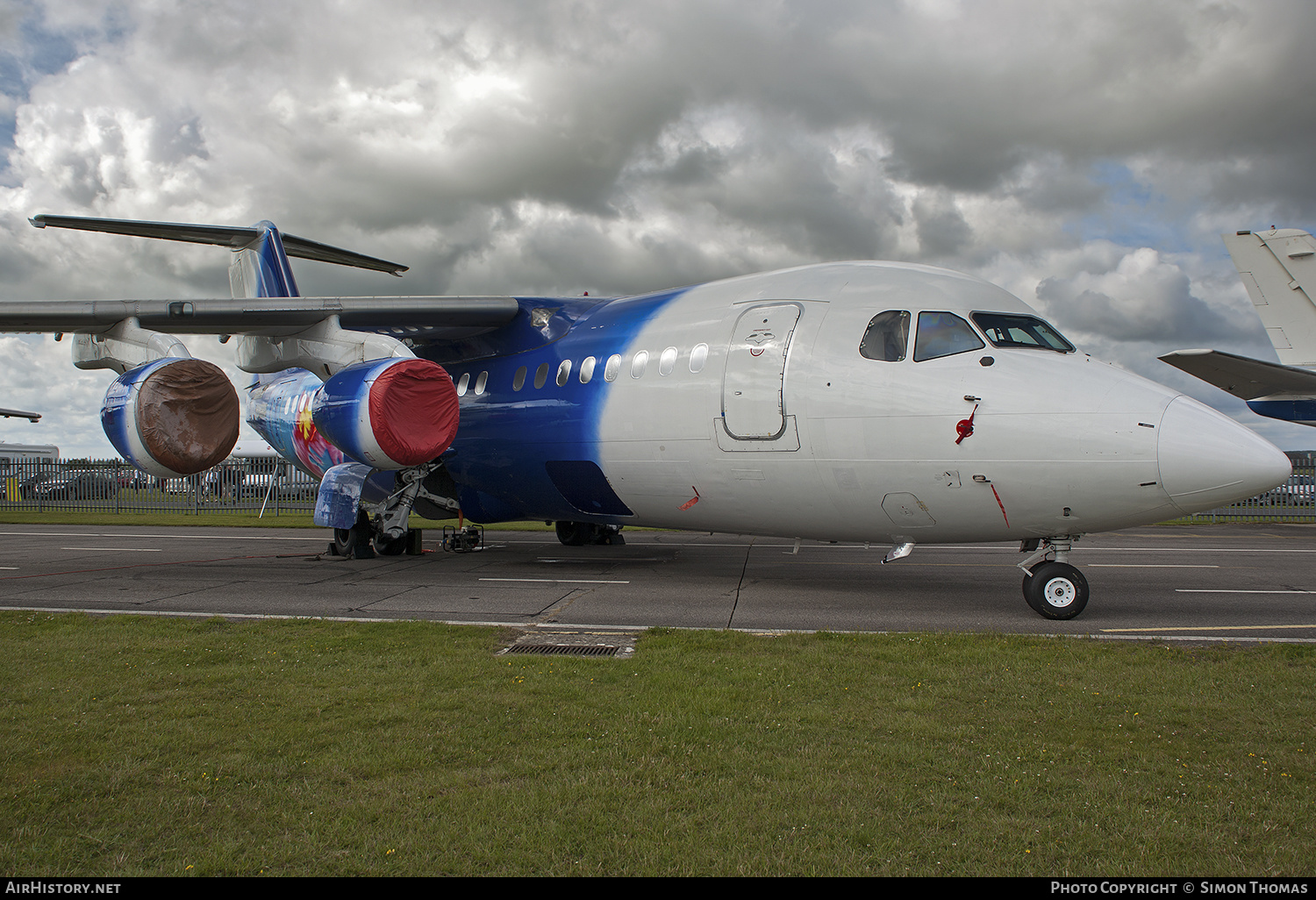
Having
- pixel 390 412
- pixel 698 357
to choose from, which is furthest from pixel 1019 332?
pixel 390 412

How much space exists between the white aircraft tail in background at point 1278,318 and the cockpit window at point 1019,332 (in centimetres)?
1253

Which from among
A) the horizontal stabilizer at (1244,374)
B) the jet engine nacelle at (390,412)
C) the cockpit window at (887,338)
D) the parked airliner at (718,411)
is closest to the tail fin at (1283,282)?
the horizontal stabilizer at (1244,374)

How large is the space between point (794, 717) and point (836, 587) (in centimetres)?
586

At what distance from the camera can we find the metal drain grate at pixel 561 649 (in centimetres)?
660

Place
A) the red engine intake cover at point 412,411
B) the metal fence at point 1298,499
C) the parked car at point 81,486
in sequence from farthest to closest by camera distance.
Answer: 1. the parked car at point 81,486
2. the metal fence at point 1298,499
3. the red engine intake cover at point 412,411

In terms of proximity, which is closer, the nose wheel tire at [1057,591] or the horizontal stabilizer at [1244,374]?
the nose wheel tire at [1057,591]

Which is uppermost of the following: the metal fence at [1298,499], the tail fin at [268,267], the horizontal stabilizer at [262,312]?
the tail fin at [268,267]

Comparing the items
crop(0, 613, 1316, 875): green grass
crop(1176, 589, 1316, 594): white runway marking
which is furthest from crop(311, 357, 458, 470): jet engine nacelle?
crop(1176, 589, 1316, 594): white runway marking

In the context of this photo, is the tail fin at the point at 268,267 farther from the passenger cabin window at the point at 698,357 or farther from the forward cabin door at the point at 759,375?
the forward cabin door at the point at 759,375

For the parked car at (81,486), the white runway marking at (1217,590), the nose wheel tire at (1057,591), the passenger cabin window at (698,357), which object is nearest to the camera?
the nose wheel tire at (1057,591)

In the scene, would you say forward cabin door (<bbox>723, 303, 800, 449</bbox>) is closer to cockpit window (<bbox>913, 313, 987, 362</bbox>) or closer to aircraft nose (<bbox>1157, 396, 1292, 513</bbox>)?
cockpit window (<bbox>913, 313, 987, 362</bbox>)

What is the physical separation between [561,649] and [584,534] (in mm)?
10265

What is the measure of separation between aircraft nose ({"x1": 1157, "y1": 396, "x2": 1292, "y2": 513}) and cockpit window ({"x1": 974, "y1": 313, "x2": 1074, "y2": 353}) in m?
1.38
